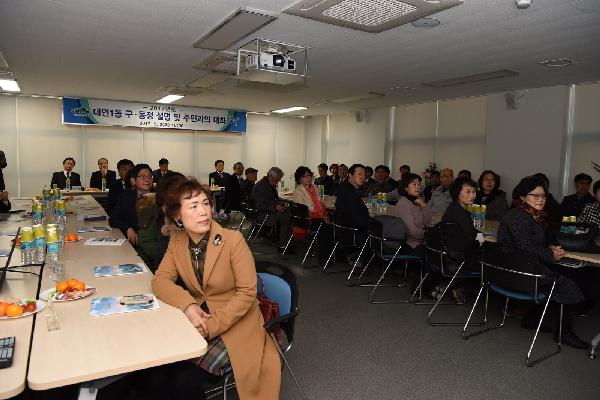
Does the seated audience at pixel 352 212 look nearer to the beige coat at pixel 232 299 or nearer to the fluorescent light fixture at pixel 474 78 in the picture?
the fluorescent light fixture at pixel 474 78

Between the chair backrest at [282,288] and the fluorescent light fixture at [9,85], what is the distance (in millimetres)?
7131

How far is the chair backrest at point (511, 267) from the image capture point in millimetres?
3096

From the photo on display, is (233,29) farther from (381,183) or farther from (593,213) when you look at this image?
(381,183)

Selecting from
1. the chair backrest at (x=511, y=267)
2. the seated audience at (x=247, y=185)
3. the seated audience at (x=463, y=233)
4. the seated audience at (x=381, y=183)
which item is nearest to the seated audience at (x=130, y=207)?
the seated audience at (x=463, y=233)

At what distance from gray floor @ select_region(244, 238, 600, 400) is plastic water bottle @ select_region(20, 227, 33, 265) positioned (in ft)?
5.83

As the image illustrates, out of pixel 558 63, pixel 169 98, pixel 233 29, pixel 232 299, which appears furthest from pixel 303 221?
pixel 169 98

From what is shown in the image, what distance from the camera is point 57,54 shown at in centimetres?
530

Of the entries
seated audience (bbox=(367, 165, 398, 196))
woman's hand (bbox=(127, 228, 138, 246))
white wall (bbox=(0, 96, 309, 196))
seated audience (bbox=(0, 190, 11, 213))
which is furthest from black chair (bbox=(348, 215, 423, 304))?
white wall (bbox=(0, 96, 309, 196))

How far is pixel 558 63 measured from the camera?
17.1 ft

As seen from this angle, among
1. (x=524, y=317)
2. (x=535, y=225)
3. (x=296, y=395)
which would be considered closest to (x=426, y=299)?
(x=524, y=317)

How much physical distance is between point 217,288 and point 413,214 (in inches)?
118

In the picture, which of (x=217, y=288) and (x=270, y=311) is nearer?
(x=217, y=288)

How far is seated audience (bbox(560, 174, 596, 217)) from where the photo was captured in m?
5.93

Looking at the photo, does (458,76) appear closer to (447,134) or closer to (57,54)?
(447,134)
